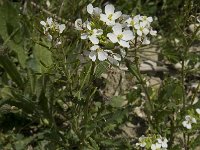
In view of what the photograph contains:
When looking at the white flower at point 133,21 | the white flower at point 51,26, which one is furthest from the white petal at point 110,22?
the white flower at point 133,21

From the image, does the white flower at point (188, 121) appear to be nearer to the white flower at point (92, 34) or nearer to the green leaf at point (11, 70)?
the white flower at point (92, 34)

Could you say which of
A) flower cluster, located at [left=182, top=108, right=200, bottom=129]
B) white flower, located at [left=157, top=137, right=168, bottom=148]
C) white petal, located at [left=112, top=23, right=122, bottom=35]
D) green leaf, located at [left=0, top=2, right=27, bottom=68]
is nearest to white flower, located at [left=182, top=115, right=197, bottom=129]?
flower cluster, located at [left=182, top=108, right=200, bottom=129]

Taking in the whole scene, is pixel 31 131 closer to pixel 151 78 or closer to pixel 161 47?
pixel 151 78

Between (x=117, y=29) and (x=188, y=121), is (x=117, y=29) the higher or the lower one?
the higher one

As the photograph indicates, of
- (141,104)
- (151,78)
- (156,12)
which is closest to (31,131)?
(141,104)

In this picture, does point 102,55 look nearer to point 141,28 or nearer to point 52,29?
point 52,29

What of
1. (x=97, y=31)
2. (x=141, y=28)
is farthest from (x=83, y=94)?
(x=97, y=31)

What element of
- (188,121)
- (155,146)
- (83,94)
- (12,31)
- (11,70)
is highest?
(12,31)

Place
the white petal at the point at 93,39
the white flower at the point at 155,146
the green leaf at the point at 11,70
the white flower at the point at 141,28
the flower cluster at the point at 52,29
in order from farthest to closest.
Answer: the green leaf at the point at 11,70 → the white flower at the point at 155,146 → the white flower at the point at 141,28 → the flower cluster at the point at 52,29 → the white petal at the point at 93,39
